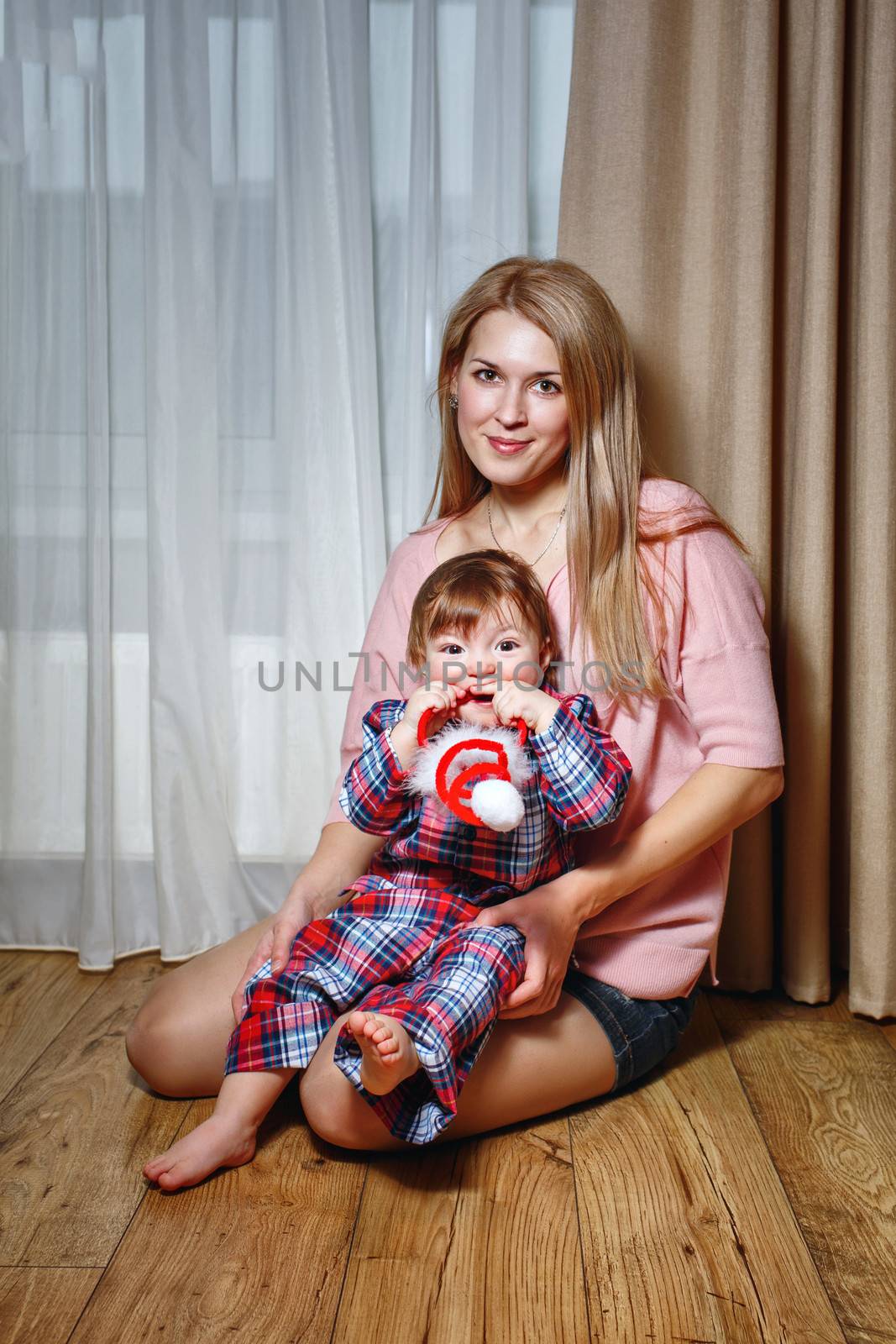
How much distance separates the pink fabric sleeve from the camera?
1.69m

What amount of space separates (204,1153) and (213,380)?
127 centimetres

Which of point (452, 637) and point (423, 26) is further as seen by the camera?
point (423, 26)

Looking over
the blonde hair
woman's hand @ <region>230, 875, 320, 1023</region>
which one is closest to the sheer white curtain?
the blonde hair

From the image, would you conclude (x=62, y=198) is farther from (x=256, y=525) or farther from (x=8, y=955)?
(x=8, y=955)

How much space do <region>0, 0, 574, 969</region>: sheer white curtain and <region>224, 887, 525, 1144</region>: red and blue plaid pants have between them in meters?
0.65

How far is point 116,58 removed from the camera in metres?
1.95

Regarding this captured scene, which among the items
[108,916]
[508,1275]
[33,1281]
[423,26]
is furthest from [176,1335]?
[423,26]

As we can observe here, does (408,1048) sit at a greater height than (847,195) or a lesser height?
lesser

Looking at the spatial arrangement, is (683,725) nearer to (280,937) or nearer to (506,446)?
(506,446)

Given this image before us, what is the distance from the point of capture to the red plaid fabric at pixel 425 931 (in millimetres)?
1298

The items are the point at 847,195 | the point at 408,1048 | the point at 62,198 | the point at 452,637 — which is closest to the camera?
the point at 408,1048

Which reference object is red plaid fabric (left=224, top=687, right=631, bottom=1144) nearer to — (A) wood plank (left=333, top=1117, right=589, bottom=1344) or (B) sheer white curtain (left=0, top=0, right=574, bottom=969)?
(A) wood plank (left=333, top=1117, right=589, bottom=1344)

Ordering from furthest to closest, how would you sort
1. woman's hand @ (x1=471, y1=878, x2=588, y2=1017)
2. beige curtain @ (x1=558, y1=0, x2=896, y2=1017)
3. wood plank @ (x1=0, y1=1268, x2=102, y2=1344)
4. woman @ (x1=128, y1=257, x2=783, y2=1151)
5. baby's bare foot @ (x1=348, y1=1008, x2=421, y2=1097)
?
beige curtain @ (x1=558, y1=0, x2=896, y2=1017), woman @ (x1=128, y1=257, x2=783, y2=1151), woman's hand @ (x1=471, y1=878, x2=588, y2=1017), baby's bare foot @ (x1=348, y1=1008, x2=421, y2=1097), wood plank @ (x1=0, y1=1268, x2=102, y2=1344)

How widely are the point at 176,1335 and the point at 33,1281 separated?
0.59 ft
